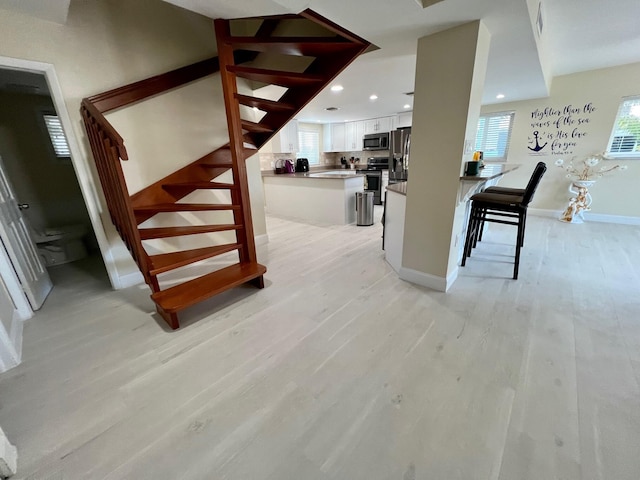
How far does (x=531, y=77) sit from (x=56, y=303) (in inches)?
221

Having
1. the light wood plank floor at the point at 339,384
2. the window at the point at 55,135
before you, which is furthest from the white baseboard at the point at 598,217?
the window at the point at 55,135

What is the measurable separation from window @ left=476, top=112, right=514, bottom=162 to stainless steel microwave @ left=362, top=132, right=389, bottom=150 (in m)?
1.90

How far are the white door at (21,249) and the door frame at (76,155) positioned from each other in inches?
20.6

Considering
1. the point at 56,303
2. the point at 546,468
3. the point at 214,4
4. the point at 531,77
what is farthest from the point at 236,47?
the point at 531,77

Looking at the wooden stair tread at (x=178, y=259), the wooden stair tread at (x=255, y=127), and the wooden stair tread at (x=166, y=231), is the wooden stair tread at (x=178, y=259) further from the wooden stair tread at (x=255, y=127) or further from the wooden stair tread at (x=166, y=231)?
the wooden stair tread at (x=255, y=127)

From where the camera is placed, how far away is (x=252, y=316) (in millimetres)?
2012

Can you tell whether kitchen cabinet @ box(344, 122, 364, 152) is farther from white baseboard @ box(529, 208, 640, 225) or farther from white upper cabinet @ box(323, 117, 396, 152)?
white baseboard @ box(529, 208, 640, 225)

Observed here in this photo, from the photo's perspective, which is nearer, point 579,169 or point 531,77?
point 531,77

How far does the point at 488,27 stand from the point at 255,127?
2231mm

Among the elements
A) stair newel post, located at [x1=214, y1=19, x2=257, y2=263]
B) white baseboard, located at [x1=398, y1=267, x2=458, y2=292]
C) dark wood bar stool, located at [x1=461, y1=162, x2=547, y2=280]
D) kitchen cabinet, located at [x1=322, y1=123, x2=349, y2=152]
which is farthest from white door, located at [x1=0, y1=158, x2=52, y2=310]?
kitchen cabinet, located at [x1=322, y1=123, x2=349, y2=152]

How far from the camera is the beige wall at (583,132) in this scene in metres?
3.83

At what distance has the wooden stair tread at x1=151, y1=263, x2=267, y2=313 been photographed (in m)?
1.85

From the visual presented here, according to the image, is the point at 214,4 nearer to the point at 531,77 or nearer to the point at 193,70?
the point at 193,70

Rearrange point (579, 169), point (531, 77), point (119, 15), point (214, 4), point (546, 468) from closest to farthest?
point (546, 468)
point (214, 4)
point (119, 15)
point (531, 77)
point (579, 169)
